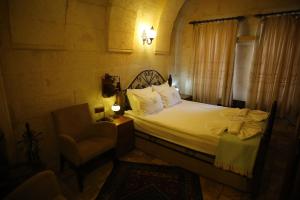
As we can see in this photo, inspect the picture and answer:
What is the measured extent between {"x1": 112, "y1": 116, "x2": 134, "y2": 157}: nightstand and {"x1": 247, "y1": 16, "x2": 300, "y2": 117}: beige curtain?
260 centimetres

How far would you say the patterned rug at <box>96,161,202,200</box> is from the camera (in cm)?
201

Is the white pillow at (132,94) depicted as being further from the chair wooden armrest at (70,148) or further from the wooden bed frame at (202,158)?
the chair wooden armrest at (70,148)

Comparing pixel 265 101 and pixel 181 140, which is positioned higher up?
pixel 265 101

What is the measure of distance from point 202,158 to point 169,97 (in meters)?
1.47

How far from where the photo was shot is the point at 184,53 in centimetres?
447

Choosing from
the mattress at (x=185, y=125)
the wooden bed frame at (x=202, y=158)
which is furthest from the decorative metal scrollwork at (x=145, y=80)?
the mattress at (x=185, y=125)

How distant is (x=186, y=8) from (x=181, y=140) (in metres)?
3.31

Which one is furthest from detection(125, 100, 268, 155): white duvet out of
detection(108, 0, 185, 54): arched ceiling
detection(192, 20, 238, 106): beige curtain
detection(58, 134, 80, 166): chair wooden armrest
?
detection(108, 0, 185, 54): arched ceiling

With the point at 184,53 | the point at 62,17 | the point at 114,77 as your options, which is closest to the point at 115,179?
the point at 114,77

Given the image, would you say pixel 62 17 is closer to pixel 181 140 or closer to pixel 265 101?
pixel 181 140

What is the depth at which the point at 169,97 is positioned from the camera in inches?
135

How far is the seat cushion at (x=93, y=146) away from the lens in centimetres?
206

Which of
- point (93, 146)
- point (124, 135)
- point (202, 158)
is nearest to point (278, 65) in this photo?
point (202, 158)

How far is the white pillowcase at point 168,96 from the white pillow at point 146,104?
0.29 m
